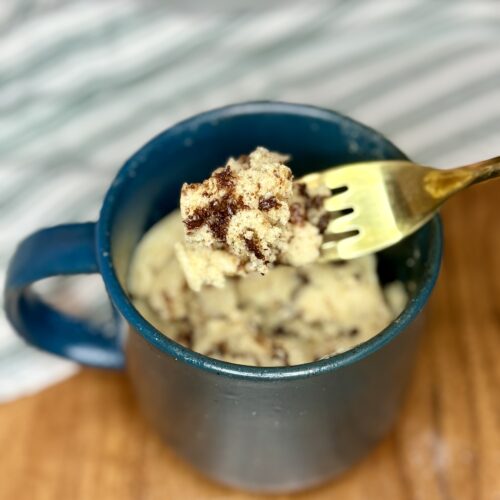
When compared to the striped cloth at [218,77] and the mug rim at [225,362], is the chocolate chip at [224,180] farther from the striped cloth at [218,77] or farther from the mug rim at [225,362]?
the striped cloth at [218,77]

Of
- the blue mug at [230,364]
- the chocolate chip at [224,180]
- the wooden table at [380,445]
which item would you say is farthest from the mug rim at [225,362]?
the wooden table at [380,445]

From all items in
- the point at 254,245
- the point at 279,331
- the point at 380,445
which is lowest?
the point at 380,445

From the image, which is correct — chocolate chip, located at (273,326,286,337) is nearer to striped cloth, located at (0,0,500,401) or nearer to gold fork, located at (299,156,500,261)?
gold fork, located at (299,156,500,261)

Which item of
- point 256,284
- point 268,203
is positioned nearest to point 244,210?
point 268,203

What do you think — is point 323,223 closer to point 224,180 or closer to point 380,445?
point 224,180

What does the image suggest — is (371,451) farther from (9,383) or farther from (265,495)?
(9,383)

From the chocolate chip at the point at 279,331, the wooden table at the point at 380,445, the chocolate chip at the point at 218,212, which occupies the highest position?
the chocolate chip at the point at 218,212

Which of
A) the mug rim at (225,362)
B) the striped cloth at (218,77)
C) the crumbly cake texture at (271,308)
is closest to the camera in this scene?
the mug rim at (225,362)
